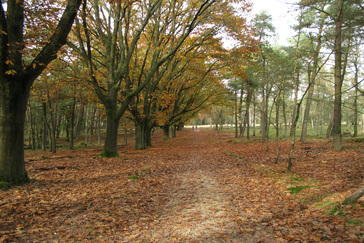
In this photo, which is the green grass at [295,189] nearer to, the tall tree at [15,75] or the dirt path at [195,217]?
the dirt path at [195,217]

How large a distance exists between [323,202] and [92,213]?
5.20 meters

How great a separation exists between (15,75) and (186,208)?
5.71 m

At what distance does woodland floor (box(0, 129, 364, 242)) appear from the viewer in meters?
3.72

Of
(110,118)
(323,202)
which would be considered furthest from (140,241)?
(110,118)

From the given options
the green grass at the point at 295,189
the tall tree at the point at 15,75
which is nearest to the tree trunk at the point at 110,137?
the tall tree at the point at 15,75

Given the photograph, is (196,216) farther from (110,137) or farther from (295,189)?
(110,137)

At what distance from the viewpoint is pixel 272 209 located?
194 inches

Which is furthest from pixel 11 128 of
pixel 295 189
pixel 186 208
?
pixel 295 189

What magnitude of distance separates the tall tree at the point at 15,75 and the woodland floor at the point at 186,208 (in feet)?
3.00

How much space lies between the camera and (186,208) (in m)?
5.25

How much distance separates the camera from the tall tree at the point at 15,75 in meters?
5.43

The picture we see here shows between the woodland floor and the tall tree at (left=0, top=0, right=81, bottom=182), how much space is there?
0.92 m

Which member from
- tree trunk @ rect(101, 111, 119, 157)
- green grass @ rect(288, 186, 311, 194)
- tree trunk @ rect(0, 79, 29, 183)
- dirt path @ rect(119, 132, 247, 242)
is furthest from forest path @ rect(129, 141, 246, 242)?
tree trunk @ rect(101, 111, 119, 157)

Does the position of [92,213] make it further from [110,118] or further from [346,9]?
[346,9]
